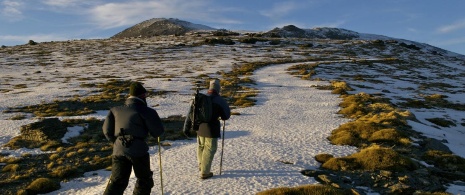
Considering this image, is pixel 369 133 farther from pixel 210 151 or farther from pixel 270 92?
pixel 270 92

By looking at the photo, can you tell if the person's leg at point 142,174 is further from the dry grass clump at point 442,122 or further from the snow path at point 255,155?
the dry grass clump at point 442,122

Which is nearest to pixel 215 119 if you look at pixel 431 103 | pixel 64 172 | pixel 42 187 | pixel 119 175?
pixel 119 175

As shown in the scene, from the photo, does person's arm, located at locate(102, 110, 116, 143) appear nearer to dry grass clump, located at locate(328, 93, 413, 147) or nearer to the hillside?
the hillside

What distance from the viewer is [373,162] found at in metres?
13.3

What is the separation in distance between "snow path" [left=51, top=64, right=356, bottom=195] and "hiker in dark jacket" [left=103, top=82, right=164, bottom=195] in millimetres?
2547

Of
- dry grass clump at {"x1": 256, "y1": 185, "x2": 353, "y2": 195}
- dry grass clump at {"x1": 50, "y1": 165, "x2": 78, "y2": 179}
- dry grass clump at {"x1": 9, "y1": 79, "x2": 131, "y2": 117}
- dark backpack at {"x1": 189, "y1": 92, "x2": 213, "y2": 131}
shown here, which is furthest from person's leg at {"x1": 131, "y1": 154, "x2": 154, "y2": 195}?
dry grass clump at {"x1": 9, "y1": 79, "x2": 131, "y2": 117}

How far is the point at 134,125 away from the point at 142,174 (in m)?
1.18

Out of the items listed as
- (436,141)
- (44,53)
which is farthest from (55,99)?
(44,53)

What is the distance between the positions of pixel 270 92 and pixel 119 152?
31330 mm

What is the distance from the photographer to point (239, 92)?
3978 cm

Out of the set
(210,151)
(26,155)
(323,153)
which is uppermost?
(210,151)

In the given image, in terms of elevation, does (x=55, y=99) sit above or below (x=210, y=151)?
below

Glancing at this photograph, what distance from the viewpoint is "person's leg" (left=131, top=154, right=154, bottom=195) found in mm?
8609

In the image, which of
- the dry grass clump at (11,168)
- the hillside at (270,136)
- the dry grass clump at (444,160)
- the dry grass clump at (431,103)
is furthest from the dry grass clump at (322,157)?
the dry grass clump at (431,103)
